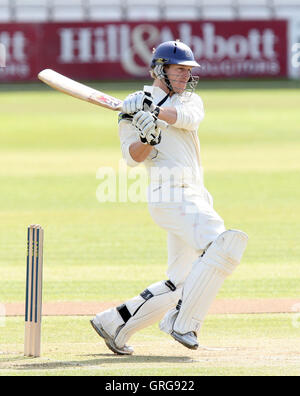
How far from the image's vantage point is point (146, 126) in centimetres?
549

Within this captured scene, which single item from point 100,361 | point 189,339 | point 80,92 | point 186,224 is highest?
point 80,92

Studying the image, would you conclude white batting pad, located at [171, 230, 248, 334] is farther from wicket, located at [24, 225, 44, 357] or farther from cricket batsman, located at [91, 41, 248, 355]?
wicket, located at [24, 225, 44, 357]

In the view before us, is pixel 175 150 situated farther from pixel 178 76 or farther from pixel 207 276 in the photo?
pixel 207 276

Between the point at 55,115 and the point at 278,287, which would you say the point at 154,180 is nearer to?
the point at 278,287

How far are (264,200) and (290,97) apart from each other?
15796mm

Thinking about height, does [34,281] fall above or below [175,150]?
below

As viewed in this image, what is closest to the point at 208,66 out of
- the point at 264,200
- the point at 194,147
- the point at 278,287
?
the point at 264,200

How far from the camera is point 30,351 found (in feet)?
18.8

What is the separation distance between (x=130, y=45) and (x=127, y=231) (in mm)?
21547

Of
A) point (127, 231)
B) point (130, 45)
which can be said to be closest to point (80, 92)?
point (127, 231)

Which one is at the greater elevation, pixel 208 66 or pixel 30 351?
pixel 208 66

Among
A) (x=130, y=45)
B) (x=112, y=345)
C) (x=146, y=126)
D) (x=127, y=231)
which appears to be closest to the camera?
(x=146, y=126)

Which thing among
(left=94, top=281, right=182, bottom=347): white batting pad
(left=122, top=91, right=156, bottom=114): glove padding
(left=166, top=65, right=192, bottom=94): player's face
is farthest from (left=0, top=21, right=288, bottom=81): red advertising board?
(left=122, top=91, right=156, bottom=114): glove padding
